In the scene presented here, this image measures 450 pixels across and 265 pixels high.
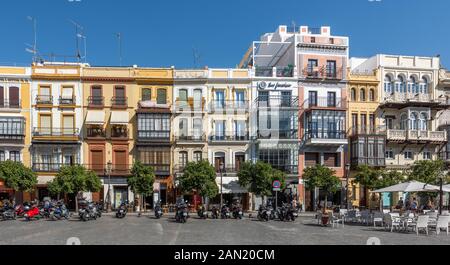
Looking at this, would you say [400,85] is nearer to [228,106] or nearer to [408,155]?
[408,155]

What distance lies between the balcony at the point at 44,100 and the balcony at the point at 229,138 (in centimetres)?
1588

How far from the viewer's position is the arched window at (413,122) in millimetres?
48281

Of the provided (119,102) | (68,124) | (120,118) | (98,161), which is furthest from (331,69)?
(68,124)

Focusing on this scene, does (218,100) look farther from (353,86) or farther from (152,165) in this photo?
(353,86)

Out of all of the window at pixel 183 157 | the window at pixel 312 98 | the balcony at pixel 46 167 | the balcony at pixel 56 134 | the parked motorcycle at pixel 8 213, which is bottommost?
the parked motorcycle at pixel 8 213

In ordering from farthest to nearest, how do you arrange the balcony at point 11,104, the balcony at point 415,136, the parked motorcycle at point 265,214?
1. the balcony at point 415,136
2. the balcony at point 11,104
3. the parked motorcycle at point 265,214

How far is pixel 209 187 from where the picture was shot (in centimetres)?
3844

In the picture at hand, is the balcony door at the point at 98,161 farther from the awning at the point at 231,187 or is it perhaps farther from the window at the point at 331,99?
the window at the point at 331,99

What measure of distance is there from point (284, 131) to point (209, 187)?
11.9 meters

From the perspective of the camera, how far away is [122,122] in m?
45.3

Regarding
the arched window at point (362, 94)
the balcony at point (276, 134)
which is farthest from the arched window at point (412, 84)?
the balcony at point (276, 134)

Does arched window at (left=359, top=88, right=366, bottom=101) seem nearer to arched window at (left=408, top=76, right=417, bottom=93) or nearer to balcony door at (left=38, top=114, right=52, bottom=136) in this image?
arched window at (left=408, top=76, right=417, bottom=93)

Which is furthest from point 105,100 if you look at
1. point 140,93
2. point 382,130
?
point 382,130
